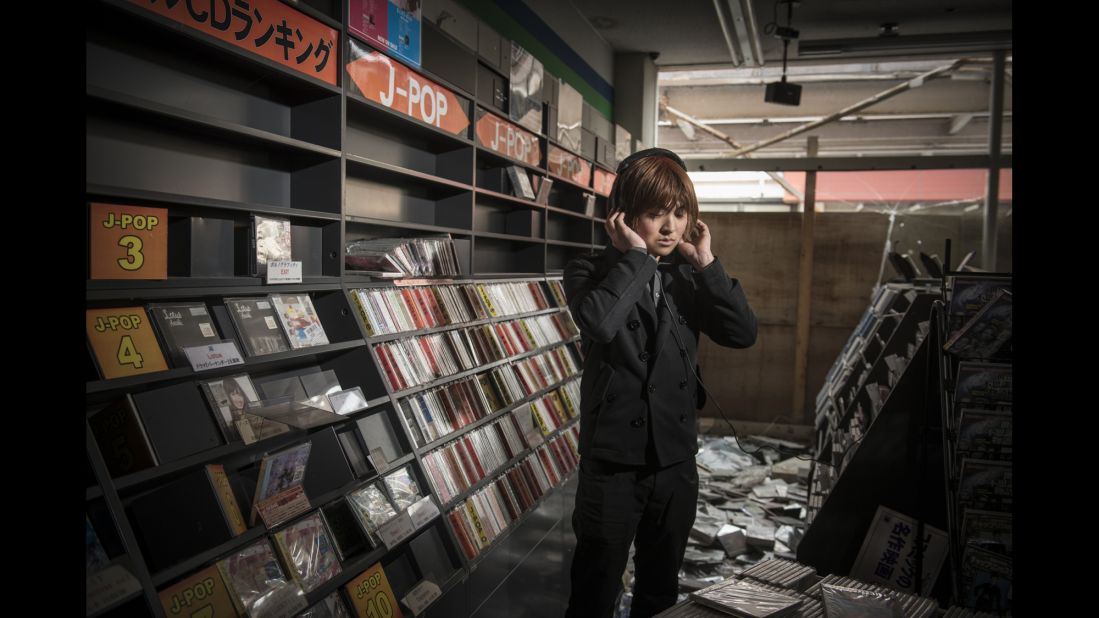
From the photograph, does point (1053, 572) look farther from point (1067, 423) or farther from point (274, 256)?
point (274, 256)

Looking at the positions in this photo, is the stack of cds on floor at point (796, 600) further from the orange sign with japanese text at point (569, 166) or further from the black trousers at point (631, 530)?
the orange sign with japanese text at point (569, 166)

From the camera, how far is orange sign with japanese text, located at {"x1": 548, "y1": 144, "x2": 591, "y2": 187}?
184 inches

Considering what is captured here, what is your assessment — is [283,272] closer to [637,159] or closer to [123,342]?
[123,342]

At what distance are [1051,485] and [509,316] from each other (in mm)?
3306

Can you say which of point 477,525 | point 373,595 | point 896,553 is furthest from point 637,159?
point 896,553

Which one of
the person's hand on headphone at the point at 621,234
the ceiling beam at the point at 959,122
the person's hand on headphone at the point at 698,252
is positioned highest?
the ceiling beam at the point at 959,122

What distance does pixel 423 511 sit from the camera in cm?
251

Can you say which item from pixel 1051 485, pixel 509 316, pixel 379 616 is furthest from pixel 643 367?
pixel 509 316

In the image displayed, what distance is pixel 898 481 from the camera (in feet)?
10.6

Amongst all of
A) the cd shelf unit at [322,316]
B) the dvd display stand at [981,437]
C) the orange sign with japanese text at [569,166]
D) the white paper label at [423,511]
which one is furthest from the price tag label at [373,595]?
the orange sign with japanese text at [569,166]

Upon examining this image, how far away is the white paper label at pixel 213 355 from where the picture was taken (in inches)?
71.3

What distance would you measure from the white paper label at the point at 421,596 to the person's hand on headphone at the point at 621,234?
1.39m

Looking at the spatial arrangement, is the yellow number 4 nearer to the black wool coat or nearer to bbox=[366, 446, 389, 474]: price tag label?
bbox=[366, 446, 389, 474]: price tag label

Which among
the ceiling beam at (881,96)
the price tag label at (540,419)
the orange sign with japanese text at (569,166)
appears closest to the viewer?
the price tag label at (540,419)
